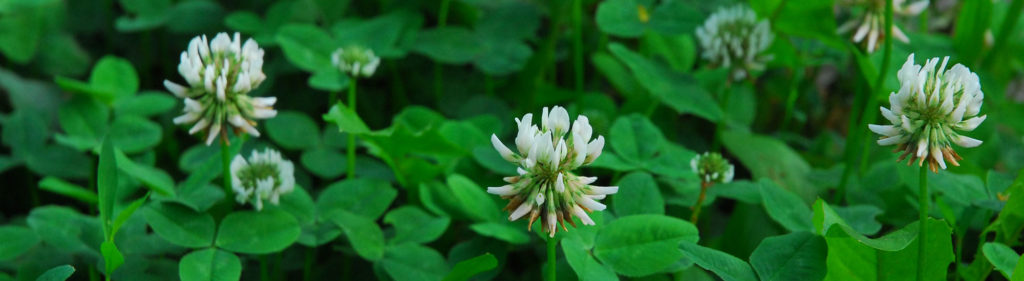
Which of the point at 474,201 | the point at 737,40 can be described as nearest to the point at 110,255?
the point at 474,201

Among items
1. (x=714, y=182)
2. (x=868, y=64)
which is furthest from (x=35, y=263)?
(x=868, y=64)

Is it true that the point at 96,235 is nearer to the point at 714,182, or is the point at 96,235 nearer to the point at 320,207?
the point at 320,207

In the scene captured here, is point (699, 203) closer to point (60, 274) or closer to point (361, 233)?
point (361, 233)

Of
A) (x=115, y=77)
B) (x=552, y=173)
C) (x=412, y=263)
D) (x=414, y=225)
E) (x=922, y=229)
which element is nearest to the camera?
(x=552, y=173)

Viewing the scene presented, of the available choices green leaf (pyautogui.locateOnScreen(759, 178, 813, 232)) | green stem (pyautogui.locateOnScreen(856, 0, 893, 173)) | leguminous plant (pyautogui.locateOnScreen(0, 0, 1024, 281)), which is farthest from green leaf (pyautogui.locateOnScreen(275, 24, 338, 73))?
green stem (pyautogui.locateOnScreen(856, 0, 893, 173))

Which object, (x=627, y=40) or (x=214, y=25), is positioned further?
(x=627, y=40)

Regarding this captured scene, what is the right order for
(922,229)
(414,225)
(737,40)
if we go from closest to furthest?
(922,229)
(414,225)
(737,40)
